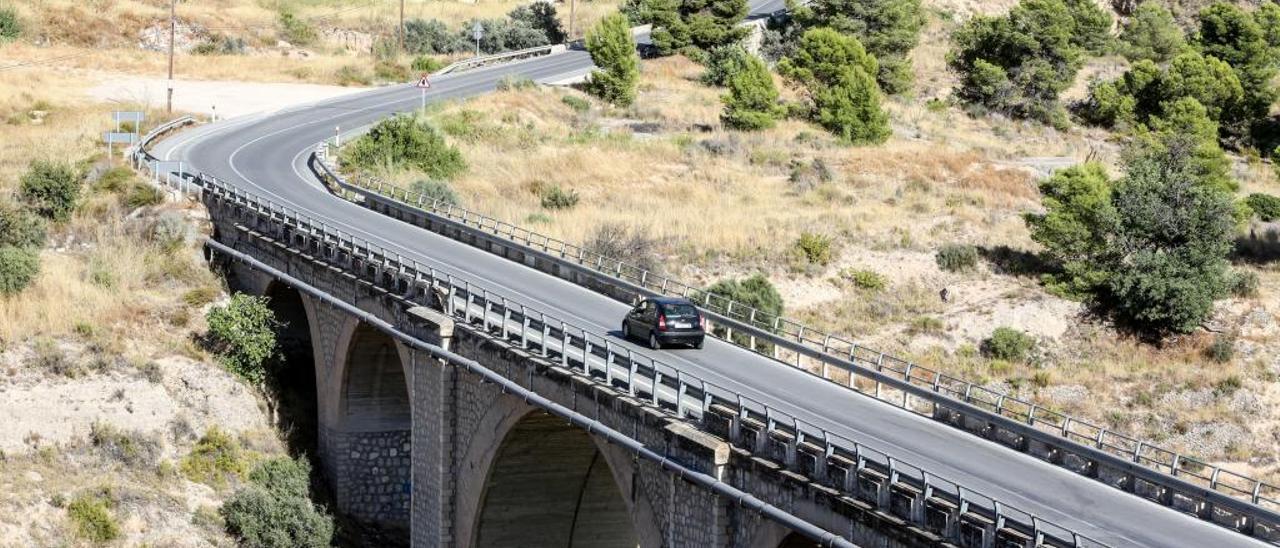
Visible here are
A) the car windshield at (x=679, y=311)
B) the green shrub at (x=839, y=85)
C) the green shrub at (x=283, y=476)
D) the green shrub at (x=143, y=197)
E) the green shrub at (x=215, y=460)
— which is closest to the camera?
the car windshield at (x=679, y=311)

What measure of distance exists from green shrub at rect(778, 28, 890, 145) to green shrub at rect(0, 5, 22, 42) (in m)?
49.7

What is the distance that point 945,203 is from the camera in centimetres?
7356

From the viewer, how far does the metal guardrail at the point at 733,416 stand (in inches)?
894

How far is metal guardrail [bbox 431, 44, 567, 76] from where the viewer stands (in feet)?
342

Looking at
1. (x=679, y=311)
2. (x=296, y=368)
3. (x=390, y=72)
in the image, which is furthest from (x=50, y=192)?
(x=390, y=72)

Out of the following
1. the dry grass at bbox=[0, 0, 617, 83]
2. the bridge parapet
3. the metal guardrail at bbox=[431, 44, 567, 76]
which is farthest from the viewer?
the metal guardrail at bbox=[431, 44, 567, 76]

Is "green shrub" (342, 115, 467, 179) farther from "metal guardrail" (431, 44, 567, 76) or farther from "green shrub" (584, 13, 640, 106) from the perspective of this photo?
"metal guardrail" (431, 44, 567, 76)

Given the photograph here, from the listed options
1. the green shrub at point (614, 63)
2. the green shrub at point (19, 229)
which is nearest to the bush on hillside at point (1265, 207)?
the green shrub at point (614, 63)

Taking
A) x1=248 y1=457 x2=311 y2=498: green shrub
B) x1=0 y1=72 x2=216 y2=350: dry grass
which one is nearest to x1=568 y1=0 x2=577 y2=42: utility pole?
x1=0 y1=72 x2=216 y2=350: dry grass

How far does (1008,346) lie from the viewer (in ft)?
188

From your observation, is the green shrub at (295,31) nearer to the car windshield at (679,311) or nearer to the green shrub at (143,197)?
the green shrub at (143,197)

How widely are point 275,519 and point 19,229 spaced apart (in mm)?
19377

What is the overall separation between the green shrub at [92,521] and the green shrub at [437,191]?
25.0 metres

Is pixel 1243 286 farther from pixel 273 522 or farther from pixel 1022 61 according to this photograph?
pixel 1022 61
